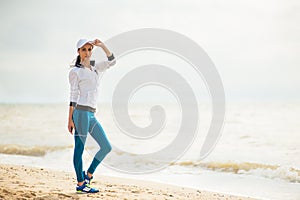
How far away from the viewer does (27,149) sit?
37.5ft

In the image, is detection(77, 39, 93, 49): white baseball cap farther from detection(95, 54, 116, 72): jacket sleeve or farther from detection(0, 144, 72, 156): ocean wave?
detection(0, 144, 72, 156): ocean wave

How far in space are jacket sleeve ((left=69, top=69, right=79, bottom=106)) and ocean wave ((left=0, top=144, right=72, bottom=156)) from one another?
741 cm

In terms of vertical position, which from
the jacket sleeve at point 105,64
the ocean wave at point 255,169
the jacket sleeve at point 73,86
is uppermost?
the jacket sleeve at point 105,64

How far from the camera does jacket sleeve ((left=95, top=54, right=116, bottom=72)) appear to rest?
14.2 ft

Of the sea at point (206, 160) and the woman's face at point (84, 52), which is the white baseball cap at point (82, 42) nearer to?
the woman's face at point (84, 52)

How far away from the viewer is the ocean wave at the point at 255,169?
279 inches

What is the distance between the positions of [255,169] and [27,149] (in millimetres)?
7195

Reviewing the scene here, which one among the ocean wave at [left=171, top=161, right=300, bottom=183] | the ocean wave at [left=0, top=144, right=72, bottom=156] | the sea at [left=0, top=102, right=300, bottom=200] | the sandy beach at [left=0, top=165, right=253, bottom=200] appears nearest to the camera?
the sandy beach at [left=0, top=165, right=253, bottom=200]

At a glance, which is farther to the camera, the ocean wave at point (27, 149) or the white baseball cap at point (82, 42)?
the ocean wave at point (27, 149)

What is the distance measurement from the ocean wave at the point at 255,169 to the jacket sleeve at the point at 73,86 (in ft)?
15.5

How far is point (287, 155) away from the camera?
31.0 feet

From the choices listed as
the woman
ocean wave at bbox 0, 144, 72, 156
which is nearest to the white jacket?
the woman

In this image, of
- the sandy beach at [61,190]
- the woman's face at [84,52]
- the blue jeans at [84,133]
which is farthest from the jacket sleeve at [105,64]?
the sandy beach at [61,190]

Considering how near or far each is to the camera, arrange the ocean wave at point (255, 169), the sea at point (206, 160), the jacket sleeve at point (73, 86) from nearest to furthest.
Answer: the jacket sleeve at point (73, 86), the sea at point (206, 160), the ocean wave at point (255, 169)
